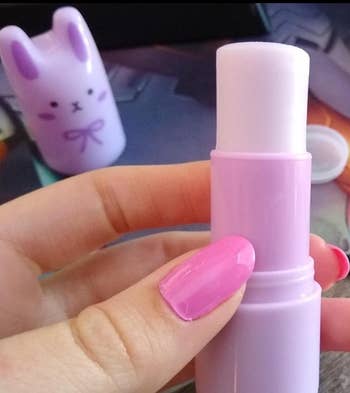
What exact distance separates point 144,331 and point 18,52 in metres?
0.33

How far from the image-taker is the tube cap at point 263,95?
28cm

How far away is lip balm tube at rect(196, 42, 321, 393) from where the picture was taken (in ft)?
0.93

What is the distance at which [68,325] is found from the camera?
0.29m

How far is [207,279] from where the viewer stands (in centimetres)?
28

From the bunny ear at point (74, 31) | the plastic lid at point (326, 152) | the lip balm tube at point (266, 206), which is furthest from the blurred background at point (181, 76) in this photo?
the lip balm tube at point (266, 206)

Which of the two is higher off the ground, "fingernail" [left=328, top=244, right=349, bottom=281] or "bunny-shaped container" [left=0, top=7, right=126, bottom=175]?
"bunny-shaped container" [left=0, top=7, right=126, bottom=175]

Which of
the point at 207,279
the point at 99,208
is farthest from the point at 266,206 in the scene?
the point at 99,208

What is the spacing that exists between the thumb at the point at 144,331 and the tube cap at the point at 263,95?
53 mm

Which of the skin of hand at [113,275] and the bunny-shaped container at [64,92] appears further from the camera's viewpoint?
the bunny-shaped container at [64,92]

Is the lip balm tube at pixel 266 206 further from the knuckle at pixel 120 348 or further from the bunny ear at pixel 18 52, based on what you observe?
the bunny ear at pixel 18 52

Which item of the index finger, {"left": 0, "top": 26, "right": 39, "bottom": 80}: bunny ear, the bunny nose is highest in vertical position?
{"left": 0, "top": 26, "right": 39, "bottom": 80}: bunny ear

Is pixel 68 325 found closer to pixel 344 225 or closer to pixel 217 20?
pixel 344 225

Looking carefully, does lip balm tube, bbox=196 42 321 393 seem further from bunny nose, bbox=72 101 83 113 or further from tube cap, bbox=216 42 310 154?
bunny nose, bbox=72 101 83 113

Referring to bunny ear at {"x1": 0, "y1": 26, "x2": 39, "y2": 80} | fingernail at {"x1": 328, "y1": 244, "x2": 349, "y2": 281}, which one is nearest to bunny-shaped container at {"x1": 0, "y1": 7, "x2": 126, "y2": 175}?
bunny ear at {"x1": 0, "y1": 26, "x2": 39, "y2": 80}
